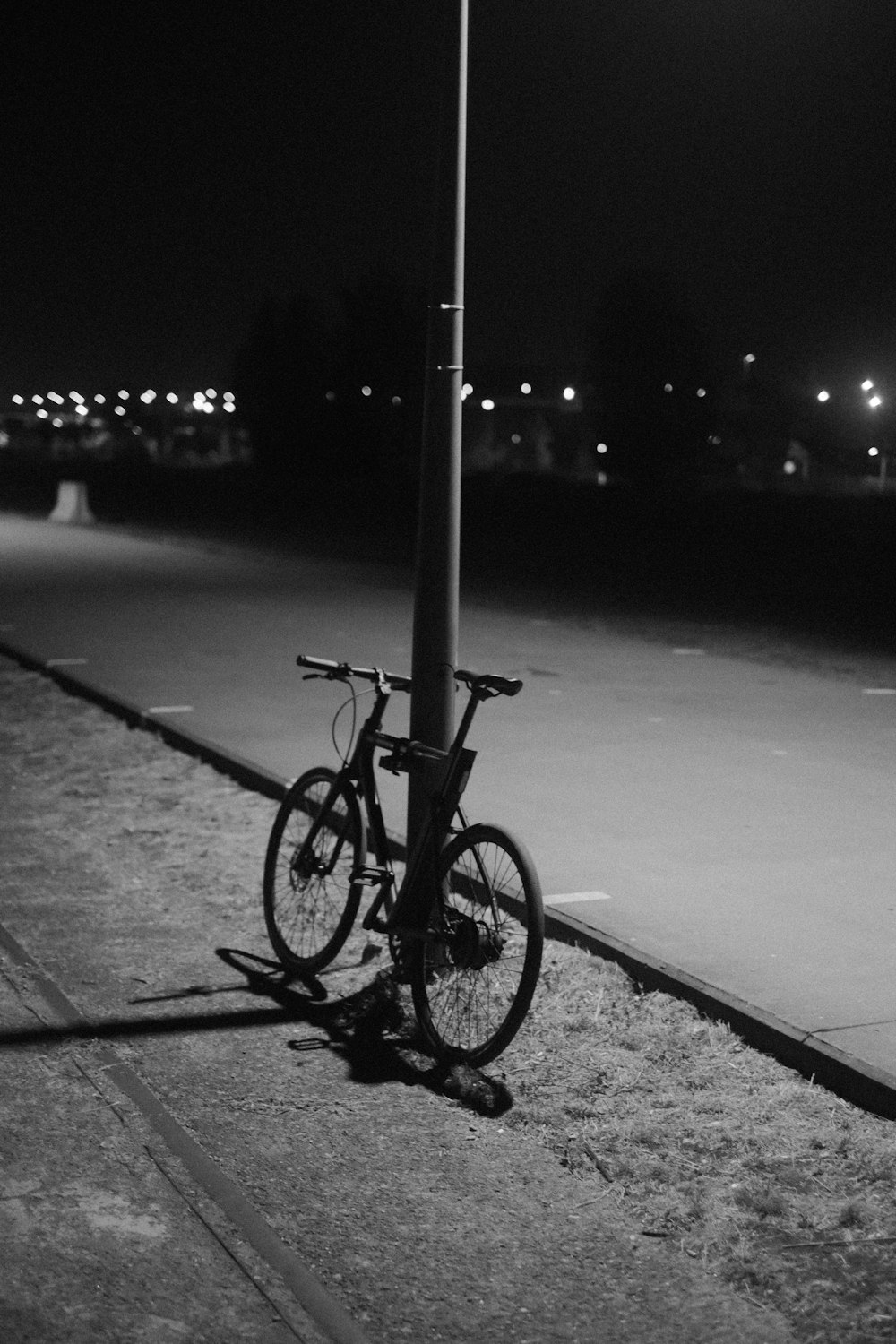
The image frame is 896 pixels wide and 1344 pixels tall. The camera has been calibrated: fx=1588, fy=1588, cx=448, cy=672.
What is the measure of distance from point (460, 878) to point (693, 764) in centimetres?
438

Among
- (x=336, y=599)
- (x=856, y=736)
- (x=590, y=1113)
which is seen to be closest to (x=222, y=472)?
(x=336, y=599)

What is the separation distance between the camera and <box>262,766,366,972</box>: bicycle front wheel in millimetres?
6129

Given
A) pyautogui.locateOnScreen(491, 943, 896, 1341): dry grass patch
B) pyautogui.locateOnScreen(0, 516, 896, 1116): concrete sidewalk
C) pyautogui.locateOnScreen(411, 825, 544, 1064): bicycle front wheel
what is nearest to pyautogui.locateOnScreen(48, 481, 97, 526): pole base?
pyautogui.locateOnScreen(0, 516, 896, 1116): concrete sidewalk

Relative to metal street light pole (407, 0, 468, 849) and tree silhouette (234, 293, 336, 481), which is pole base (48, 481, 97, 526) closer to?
metal street light pole (407, 0, 468, 849)

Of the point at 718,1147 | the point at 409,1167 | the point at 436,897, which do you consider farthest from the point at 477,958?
the point at 718,1147

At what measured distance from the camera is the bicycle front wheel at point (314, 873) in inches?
241

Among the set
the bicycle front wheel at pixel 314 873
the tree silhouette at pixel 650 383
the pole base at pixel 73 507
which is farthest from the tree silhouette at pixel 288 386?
the bicycle front wheel at pixel 314 873

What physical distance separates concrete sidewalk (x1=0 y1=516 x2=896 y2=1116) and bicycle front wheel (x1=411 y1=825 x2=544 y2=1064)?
0.79 m

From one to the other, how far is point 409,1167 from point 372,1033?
112cm

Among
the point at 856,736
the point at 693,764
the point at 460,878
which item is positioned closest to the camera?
the point at 460,878

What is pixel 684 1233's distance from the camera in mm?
4094

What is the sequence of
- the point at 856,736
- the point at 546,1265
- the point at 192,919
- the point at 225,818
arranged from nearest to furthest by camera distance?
the point at 546,1265
the point at 192,919
the point at 225,818
the point at 856,736

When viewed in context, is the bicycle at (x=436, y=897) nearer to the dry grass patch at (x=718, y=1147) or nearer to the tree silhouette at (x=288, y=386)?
the dry grass patch at (x=718, y=1147)

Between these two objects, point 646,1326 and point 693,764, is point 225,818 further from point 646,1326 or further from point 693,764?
point 646,1326
